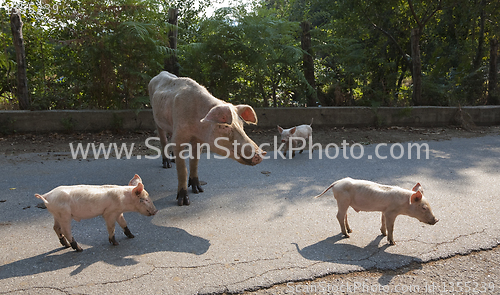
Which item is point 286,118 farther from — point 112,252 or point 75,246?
point 75,246

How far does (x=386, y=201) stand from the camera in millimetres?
3604

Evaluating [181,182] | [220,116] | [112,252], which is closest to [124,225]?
[112,252]

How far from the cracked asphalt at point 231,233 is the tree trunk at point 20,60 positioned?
3200 mm

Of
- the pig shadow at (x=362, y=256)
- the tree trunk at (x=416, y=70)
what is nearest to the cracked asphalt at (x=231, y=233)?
the pig shadow at (x=362, y=256)

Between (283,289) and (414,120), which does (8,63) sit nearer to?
(283,289)

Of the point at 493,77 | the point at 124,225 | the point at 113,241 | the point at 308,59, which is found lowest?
the point at 113,241

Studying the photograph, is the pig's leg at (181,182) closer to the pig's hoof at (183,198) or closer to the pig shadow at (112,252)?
the pig's hoof at (183,198)

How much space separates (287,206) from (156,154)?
3797 mm

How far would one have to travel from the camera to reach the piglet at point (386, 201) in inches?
140

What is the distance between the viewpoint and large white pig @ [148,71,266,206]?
4.10 metres

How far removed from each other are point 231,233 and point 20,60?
813cm

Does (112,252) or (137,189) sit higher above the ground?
(137,189)

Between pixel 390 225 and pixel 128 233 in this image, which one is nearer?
pixel 390 225

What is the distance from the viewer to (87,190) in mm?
3465
